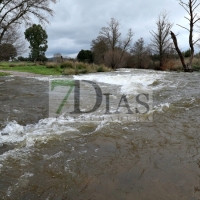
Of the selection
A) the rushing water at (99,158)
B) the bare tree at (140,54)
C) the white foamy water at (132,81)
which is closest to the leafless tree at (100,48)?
the bare tree at (140,54)

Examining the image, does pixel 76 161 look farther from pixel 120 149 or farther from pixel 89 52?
pixel 89 52

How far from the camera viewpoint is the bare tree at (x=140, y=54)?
29141 millimetres

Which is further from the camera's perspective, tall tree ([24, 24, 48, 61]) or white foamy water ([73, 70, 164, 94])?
tall tree ([24, 24, 48, 61])

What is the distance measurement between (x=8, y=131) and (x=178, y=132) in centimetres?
239

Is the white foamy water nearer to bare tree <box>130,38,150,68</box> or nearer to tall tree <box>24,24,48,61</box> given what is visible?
bare tree <box>130,38,150,68</box>

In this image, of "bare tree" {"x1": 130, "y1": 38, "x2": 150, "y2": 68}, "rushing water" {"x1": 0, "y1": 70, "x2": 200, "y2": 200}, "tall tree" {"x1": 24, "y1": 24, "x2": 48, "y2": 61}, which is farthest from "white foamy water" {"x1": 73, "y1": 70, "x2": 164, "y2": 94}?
"tall tree" {"x1": 24, "y1": 24, "x2": 48, "y2": 61}

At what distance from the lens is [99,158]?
220cm

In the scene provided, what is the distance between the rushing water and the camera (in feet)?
5.48

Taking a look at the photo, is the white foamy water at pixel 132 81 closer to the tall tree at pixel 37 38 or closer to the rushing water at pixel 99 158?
the rushing water at pixel 99 158

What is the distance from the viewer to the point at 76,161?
7.00ft

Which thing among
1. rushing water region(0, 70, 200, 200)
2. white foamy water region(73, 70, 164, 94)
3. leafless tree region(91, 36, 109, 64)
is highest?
leafless tree region(91, 36, 109, 64)

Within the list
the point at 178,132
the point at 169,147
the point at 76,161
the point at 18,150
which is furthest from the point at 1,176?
the point at 178,132

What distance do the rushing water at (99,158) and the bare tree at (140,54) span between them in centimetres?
2647

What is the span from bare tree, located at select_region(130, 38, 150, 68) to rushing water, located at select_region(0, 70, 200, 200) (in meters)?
26.5
